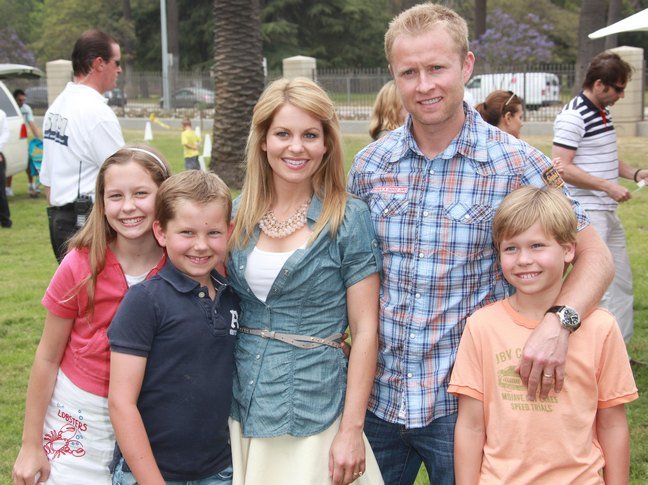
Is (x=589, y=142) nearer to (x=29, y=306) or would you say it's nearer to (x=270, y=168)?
(x=270, y=168)

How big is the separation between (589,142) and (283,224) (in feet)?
12.9

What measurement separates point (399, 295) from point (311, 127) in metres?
0.63

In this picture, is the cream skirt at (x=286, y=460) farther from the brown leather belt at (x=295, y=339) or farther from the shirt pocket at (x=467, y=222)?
the shirt pocket at (x=467, y=222)

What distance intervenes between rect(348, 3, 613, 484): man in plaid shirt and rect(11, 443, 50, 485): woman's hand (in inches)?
46.8

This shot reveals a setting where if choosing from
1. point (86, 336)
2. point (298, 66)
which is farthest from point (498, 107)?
point (298, 66)

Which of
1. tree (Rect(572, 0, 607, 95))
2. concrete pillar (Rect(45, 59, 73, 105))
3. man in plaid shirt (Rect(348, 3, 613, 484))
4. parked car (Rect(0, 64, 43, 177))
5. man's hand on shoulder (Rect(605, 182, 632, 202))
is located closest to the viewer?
man in plaid shirt (Rect(348, 3, 613, 484))

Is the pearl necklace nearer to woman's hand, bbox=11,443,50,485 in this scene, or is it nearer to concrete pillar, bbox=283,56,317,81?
woman's hand, bbox=11,443,50,485

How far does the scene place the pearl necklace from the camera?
9.18 feet

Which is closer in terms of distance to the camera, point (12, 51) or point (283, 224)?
point (283, 224)

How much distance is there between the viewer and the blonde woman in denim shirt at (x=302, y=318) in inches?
107

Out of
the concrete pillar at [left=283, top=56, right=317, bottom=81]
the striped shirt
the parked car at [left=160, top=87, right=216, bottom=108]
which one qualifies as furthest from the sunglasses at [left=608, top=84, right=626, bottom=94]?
the parked car at [left=160, top=87, right=216, bottom=108]

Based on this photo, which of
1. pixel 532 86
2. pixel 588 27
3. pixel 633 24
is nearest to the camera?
pixel 633 24

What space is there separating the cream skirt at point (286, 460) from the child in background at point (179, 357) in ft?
0.27

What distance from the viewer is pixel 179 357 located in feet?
8.81
